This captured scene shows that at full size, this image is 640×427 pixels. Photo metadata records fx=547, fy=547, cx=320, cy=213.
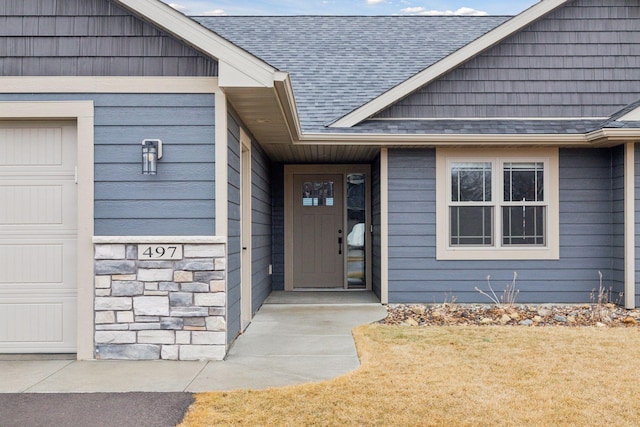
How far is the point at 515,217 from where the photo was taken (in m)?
7.62

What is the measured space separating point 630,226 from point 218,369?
18.6ft

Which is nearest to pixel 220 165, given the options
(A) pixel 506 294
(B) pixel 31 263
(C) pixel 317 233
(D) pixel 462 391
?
(B) pixel 31 263

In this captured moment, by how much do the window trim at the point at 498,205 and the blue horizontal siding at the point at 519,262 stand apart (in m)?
0.08

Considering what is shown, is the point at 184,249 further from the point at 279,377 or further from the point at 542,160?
the point at 542,160

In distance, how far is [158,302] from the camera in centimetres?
470

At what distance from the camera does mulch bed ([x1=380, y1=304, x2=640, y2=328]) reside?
21.1 feet

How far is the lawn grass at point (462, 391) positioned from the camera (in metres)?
3.31

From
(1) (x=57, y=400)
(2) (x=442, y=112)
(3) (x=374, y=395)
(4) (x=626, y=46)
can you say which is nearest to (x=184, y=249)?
(1) (x=57, y=400)

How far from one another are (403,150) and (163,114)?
3.86 m

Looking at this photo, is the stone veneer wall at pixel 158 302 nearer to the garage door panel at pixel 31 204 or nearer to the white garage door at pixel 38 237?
the white garage door at pixel 38 237

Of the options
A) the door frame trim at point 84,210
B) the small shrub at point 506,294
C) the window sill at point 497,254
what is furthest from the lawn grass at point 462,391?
the window sill at point 497,254

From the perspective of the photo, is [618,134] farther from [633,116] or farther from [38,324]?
[38,324]

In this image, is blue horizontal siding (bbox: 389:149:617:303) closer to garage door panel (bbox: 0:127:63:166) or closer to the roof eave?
the roof eave

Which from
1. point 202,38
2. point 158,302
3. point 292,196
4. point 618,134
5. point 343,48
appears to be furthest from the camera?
point 343,48
